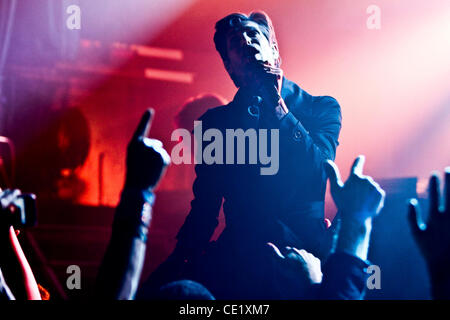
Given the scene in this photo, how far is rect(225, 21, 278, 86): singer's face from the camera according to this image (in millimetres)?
1609

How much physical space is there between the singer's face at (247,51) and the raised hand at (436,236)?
29.8 inches

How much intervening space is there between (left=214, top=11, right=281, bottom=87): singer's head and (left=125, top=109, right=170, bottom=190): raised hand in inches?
23.1

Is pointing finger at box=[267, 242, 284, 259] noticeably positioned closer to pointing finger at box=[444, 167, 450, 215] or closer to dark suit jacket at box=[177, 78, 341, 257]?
dark suit jacket at box=[177, 78, 341, 257]

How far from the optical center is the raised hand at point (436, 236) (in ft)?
3.40

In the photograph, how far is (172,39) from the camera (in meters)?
2.65

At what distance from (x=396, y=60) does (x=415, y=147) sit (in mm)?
699

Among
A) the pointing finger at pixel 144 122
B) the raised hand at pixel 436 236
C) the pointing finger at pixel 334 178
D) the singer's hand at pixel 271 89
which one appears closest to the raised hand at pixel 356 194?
the pointing finger at pixel 334 178

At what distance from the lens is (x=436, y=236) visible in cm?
107

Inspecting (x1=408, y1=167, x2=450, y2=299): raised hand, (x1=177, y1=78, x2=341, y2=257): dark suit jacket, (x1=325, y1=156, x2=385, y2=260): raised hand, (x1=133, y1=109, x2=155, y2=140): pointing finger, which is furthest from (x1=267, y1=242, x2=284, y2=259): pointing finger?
(x1=133, y1=109, x2=155, y2=140): pointing finger

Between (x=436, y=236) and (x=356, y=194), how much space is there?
0.22 m

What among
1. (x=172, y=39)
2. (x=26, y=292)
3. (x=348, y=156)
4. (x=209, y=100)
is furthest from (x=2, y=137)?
(x=348, y=156)

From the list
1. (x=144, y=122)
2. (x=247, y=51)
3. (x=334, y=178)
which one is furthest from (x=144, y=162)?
(x=247, y=51)

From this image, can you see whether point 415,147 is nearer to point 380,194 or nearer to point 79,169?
point 380,194

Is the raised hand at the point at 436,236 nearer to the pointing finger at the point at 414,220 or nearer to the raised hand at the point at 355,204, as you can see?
the pointing finger at the point at 414,220
